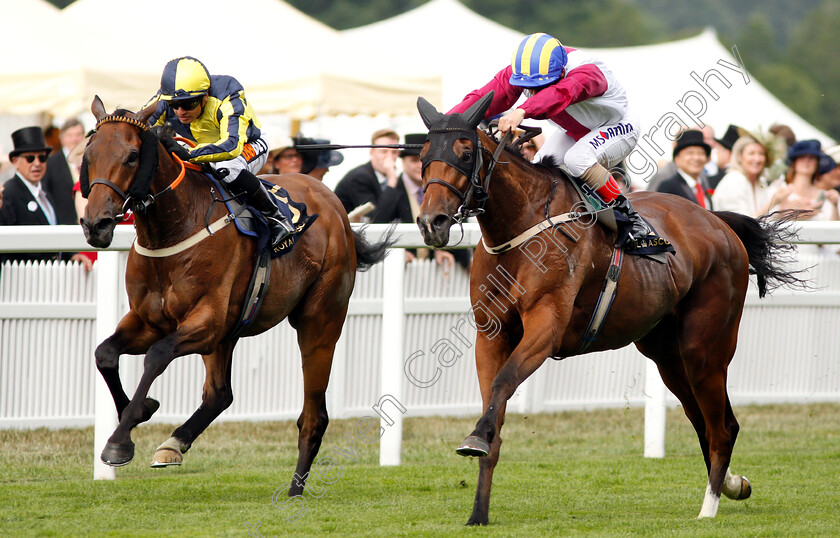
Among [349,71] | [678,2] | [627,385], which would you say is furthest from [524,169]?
[678,2]

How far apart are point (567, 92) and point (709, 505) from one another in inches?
87.3

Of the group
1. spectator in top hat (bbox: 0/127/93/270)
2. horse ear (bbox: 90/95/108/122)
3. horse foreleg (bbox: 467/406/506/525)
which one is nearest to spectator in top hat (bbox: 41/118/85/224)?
spectator in top hat (bbox: 0/127/93/270)

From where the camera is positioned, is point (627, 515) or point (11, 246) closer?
point (627, 515)

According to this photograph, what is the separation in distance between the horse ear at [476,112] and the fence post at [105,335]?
2.56m

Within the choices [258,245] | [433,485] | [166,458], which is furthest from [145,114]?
[433,485]

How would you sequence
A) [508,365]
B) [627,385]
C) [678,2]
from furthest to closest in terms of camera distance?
[678,2] → [627,385] → [508,365]

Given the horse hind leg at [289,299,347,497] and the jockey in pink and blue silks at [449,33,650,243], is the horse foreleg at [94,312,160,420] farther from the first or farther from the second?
the jockey in pink and blue silks at [449,33,650,243]

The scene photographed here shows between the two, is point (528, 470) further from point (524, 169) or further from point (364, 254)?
point (524, 169)

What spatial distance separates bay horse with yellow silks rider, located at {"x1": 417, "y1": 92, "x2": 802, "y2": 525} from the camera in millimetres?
5262

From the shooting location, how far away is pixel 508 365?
534 cm

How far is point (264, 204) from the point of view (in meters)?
6.22

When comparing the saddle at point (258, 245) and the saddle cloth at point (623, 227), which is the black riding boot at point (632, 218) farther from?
the saddle at point (258, 245)

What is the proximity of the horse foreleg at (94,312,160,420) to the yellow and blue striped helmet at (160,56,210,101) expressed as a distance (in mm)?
1104

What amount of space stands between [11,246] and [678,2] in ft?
270
